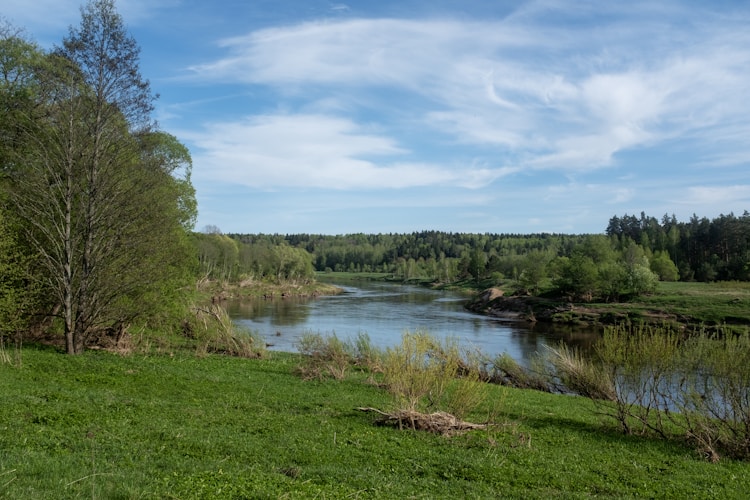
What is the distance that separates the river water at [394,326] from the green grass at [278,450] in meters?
19.0

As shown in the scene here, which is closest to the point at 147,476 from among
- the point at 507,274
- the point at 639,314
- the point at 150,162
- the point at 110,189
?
the point at 110,189

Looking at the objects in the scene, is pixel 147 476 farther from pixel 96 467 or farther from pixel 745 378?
pixel 745 378

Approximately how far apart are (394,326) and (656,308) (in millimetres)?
32629

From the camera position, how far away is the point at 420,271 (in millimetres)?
155250

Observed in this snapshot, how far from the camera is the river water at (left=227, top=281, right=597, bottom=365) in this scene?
38.9 metres

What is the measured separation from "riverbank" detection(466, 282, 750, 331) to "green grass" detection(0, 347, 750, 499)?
41449 millimetres

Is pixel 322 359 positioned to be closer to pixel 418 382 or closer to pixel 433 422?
pixel 418 382

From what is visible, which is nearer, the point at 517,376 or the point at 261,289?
the point at 517,376

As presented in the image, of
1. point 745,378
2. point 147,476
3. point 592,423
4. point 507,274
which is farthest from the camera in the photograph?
point 507,274

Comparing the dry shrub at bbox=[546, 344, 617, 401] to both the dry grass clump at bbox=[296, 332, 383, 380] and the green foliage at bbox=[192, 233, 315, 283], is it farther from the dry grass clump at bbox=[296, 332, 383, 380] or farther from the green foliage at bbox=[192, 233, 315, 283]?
the green foliage at bbox=[192, 233, 315, 283]

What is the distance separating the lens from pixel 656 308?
58781 mm

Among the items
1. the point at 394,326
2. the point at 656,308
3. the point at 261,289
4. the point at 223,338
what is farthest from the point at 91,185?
the point at 261,289

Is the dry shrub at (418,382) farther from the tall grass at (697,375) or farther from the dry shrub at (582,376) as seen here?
the dry shrub at (582,376)

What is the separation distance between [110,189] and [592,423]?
1856 cm
